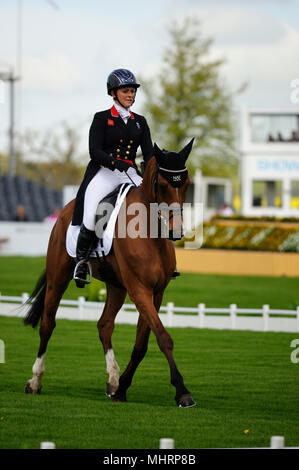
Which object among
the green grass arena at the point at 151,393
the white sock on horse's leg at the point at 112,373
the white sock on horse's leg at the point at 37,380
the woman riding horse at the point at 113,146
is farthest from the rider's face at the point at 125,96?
the green grass arena at the point at 151,393

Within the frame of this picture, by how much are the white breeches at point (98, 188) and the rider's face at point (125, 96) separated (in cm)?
70

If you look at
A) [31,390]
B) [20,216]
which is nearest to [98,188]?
[31,390]

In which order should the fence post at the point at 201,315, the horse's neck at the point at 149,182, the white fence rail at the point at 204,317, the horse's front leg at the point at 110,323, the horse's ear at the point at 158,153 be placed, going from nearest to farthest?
1. the horse's ear at the point at 158,153
2. the horse's neck at the point at 149,182
3. the horse's front leg at the point at 110,323
4. the white fence rail at the point at 204,317
5. the fence post at the point at 201,315

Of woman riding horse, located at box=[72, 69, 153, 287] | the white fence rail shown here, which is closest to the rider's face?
woman riding horse, located at box=[72, 69, 153, 287]

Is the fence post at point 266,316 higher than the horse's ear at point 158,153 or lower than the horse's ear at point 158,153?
lower

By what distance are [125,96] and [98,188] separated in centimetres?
102

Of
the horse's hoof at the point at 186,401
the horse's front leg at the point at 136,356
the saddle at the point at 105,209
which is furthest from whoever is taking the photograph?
the saddle at the point at 105,209

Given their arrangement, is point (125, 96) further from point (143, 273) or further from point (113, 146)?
point (143, 273)

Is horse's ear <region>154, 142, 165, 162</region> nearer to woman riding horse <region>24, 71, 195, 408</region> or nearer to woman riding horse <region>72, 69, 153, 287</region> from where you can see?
woman riding horse <region>24, 71, 195, 408</region>

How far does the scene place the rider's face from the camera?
32.6ft

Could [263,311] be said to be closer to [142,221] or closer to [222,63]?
[142,221]

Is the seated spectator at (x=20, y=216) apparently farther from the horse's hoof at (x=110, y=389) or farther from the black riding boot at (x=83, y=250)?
the horse's hoof at (x=110, y=389)

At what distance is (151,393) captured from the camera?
10.2 meters

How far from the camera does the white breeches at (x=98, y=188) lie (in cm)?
997
